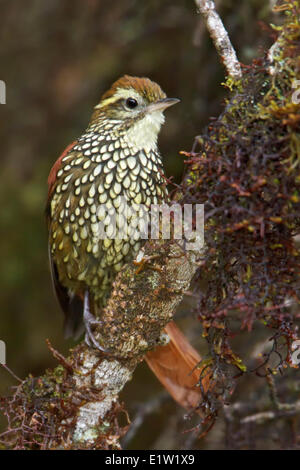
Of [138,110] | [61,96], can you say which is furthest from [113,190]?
[61,96]

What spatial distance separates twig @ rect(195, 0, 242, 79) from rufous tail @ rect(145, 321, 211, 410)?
1.68 m

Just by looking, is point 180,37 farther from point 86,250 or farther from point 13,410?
point 13,410

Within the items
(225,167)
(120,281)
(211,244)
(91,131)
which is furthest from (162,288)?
(91,131)

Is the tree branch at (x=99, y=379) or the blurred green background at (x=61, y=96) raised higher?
the blurred green background at (x=61, y=96)

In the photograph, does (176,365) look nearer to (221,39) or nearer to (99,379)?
(99,379)

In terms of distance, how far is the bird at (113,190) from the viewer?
3.44m

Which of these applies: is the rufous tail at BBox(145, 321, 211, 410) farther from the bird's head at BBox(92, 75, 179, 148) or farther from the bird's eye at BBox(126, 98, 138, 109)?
the bird's eye at BBox(126, 98, 138, 109)

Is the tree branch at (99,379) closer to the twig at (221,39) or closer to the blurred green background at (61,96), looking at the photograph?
the twig at (221,39)

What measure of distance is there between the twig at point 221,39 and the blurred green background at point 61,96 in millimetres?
1738

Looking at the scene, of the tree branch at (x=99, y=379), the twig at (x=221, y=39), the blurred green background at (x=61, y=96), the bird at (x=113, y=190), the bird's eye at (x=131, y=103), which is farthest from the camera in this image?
the blurred green background at (x=61, y=96)

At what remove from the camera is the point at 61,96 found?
5344 millimetres

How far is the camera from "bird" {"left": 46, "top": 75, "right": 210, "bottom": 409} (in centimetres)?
344

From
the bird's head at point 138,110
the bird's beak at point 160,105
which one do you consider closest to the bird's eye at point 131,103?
the bird's head at point 138,110

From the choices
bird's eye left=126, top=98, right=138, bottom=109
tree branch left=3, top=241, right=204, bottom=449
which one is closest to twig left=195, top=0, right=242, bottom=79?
tree branch left=3, top=241, right=204, bottom=449
